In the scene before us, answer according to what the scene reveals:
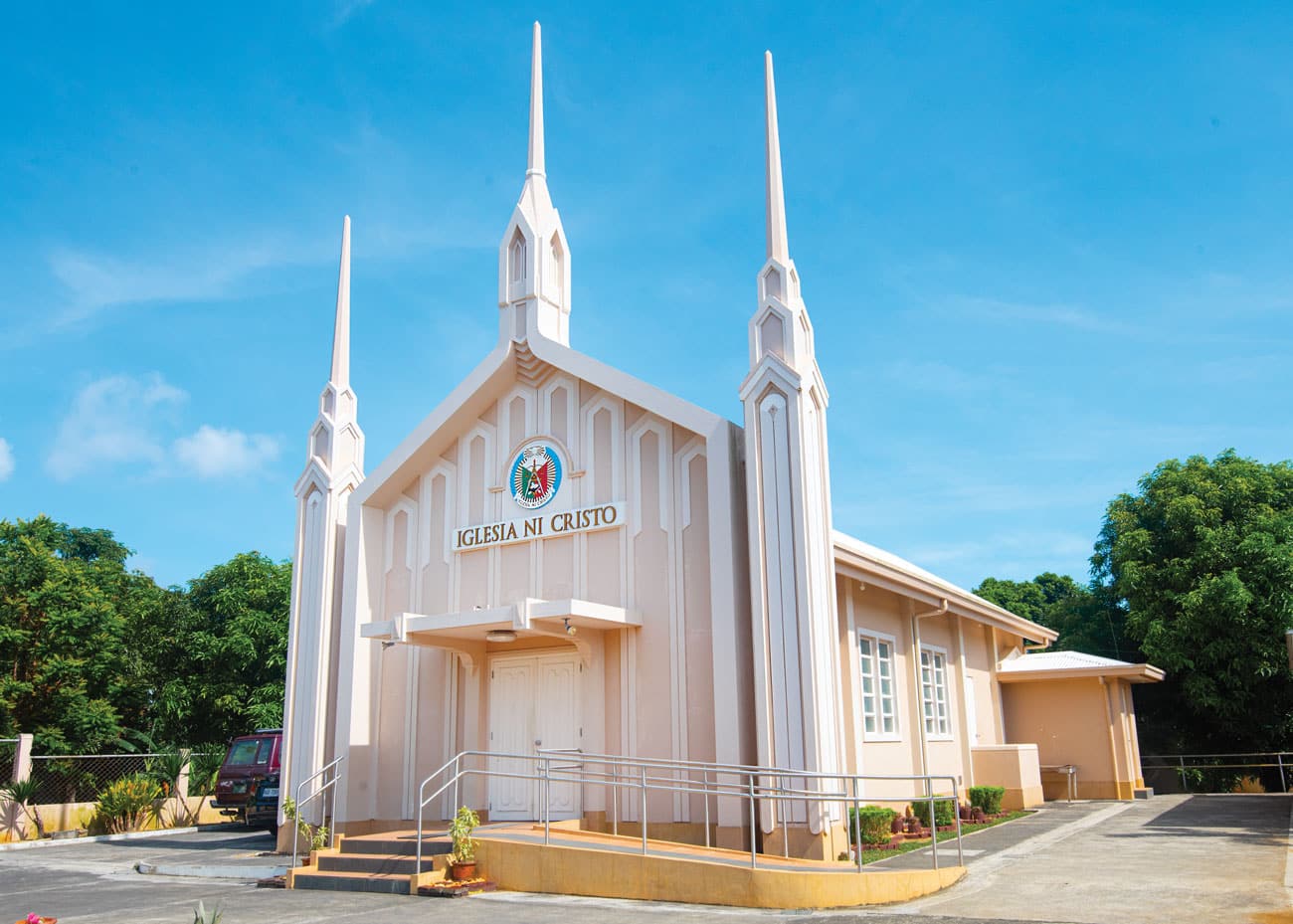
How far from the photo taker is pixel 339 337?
18688 mm

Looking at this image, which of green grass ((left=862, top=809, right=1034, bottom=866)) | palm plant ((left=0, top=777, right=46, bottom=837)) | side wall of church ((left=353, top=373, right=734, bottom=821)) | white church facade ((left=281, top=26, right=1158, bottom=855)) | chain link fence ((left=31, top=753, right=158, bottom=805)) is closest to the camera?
white church facade ((left=281, top=26, right=1158, bottom=855))

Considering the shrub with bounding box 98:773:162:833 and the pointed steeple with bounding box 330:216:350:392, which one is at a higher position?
the pointed steeple with bounding box 330:216:350:392

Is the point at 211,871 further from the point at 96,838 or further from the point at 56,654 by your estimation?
the point at 56,654

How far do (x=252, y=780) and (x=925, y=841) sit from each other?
42.7ft

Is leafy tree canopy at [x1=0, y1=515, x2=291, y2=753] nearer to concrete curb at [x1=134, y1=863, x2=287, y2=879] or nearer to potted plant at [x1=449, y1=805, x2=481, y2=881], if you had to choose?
concrete curb at [x1=134, y1=863, x2=287, y2=879]

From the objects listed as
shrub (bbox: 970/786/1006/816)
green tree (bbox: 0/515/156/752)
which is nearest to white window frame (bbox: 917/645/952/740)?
shrub (bbox: 970/786/1006/816)

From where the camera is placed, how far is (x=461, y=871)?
1202 cm

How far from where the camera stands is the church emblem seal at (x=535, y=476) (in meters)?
16.2

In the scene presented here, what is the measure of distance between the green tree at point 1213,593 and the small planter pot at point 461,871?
2139cm

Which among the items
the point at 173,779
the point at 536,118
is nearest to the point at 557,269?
the point at 536,118

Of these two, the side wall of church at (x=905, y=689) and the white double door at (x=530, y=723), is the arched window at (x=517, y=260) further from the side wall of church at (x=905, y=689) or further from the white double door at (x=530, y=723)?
the side wall of church at (x=905, y=689)

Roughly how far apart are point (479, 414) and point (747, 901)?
9207 mm

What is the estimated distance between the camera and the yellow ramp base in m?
10.3

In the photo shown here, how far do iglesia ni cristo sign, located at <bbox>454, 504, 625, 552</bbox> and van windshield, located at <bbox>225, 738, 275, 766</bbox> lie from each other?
7939mm
